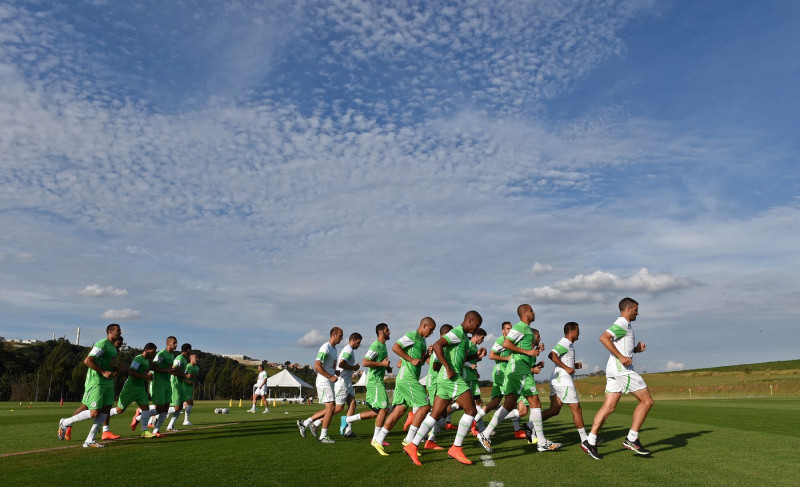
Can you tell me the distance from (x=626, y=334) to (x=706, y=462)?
6.60 feet

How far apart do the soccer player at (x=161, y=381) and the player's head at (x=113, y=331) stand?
166cm

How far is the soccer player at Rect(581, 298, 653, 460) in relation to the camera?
8500mm

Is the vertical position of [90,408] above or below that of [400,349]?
below

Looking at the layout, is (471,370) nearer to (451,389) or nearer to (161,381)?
(451,389)

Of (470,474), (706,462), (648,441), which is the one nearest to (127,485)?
(470,474)

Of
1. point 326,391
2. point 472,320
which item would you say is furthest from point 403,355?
point 326,391

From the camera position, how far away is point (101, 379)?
1092 centimetres

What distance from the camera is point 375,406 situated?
426 inches

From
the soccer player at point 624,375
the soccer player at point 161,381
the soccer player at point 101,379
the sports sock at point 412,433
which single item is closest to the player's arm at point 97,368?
the soccer player at point 101,379

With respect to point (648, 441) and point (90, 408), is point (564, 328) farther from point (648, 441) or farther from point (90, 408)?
point (90, 408)

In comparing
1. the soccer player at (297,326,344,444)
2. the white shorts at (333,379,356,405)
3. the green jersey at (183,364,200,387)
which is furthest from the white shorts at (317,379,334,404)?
the green jersey at (183,364,200,387)

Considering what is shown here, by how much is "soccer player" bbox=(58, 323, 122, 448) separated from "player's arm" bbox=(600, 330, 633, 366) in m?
8.80

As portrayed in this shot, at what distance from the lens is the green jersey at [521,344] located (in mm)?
9742

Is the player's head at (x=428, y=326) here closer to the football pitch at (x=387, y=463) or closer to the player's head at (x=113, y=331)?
the football pitch at (x=387, y=463)
